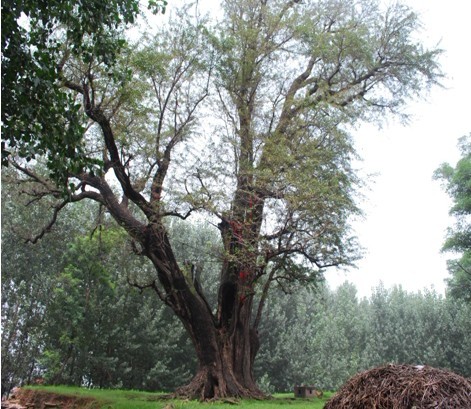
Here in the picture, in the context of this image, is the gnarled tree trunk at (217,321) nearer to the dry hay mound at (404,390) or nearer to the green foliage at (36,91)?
the green foliage at (36,91)

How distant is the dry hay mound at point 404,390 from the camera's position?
2816 mm

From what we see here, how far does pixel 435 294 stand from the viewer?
23.9 m

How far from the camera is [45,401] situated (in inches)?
457

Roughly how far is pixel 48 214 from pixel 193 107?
927 centimetres

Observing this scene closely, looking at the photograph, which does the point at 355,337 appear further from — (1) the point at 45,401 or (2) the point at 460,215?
(1) the point at 45,401

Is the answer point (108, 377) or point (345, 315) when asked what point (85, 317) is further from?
point (345, 315)

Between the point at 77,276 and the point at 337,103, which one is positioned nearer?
the point at 337,103

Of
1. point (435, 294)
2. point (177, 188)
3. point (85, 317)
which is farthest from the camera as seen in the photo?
point (435, 294)

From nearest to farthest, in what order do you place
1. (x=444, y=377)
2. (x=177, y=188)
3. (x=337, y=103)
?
(x=444, y=377)
(x=177, y=188)
(x=337, y=103)

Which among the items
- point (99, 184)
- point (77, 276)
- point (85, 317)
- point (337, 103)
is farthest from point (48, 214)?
point (337, 103)

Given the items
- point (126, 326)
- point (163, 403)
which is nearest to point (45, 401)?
point (163, 403)

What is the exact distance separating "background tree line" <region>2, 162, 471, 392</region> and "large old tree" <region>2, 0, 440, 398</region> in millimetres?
2980

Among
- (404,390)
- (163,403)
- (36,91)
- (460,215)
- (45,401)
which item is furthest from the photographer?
(460,215)

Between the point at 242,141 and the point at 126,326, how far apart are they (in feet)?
33.2
